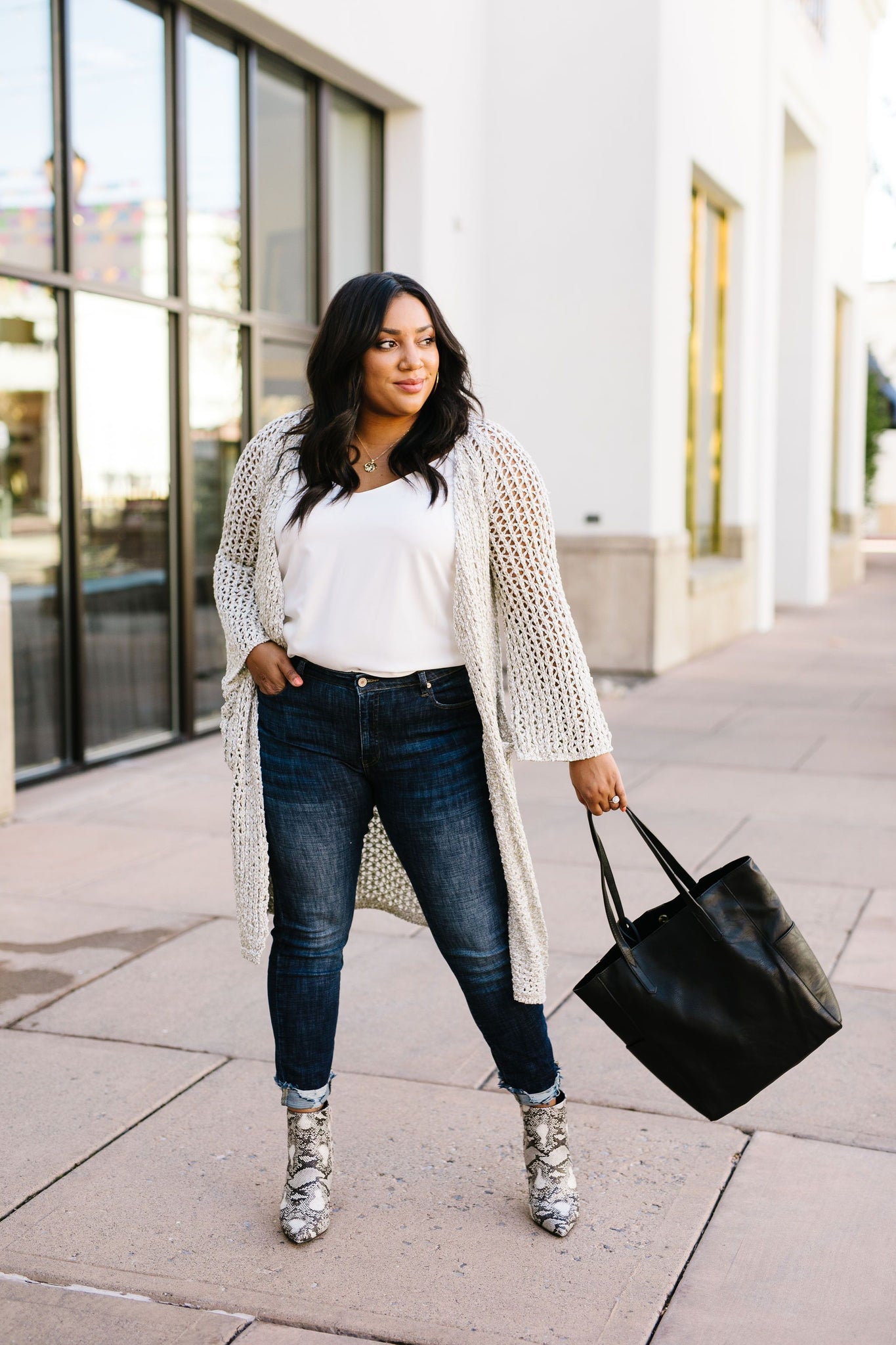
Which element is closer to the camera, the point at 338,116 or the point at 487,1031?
the point at 487,1031

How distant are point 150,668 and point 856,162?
1656 centimetres

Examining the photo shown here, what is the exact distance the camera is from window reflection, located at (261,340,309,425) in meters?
9.12

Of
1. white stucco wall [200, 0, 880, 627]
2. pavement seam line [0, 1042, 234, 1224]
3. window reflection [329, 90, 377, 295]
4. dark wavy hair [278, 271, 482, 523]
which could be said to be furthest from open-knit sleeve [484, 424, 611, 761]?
white stucco wall [200, 0, 880, 627]

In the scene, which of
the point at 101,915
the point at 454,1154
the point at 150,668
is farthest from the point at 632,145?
the point at 454,1154

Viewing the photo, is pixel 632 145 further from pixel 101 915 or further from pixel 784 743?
pixel 101 915

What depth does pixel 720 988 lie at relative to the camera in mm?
2762

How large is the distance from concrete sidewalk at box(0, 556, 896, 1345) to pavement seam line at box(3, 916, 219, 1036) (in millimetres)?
13

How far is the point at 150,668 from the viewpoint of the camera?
8.16m

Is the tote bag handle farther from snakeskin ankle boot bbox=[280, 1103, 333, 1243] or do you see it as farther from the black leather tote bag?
snakeskin ankle boot bbox=[280, 1103, 333, 1243]

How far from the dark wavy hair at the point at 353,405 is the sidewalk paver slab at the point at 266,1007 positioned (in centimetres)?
169

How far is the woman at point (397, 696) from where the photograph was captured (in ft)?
9.04

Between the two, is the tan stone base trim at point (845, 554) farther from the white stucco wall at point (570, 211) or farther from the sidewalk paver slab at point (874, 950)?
the sidewalk paver slab at point (874, 950)

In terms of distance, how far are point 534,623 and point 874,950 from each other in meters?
2.43

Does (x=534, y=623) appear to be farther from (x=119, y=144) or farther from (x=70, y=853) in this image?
(x=119, y=144)
